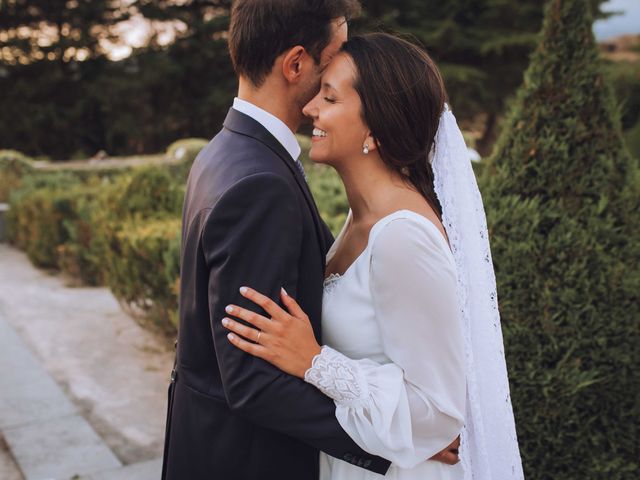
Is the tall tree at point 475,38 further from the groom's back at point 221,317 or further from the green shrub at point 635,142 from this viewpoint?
the groom's back at point 221,317

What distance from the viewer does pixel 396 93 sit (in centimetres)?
178

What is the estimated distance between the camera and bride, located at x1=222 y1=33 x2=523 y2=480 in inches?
64.5

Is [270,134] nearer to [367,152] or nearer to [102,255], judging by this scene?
[367,152]

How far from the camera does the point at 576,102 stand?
2.90 meters

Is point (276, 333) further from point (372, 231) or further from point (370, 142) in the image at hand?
point (370, 142)

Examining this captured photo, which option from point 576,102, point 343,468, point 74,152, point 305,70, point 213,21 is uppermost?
point 305,70

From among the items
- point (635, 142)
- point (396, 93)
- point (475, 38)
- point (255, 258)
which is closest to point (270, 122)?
point (396, 93)

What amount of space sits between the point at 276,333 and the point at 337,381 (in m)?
0.20

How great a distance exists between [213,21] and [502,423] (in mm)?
26578

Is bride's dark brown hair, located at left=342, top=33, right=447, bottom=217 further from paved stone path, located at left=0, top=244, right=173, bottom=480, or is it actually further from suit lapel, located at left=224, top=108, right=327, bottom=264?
paved stone path, located at left=0, top=244, right=173, bottom=480

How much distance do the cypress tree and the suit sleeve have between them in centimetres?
144

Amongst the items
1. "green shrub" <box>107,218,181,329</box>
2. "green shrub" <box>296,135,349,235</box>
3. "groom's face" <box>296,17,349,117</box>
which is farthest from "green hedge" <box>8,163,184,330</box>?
"groom's face" <box>296,17,349,117</box>

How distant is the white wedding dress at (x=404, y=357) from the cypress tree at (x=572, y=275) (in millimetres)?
1187

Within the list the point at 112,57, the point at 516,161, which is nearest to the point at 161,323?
the point at 516,161
